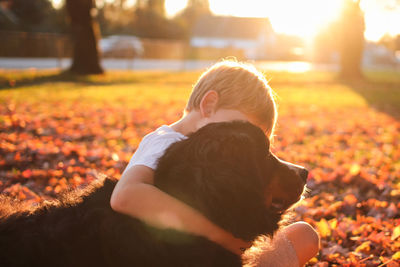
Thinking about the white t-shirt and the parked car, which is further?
the parked car

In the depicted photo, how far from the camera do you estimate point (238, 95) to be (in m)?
2.25

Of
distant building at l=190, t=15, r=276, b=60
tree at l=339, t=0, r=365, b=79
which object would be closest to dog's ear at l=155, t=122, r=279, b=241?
tree at l=339, t=0, r=365, b=79

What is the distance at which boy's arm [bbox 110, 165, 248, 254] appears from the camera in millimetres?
1933

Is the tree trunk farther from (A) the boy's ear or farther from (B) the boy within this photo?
(A) the boy's ear

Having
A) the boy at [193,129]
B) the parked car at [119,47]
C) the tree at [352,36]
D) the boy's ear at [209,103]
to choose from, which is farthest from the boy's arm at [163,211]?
the parked car at [119,47]

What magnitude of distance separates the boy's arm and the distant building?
74.6m

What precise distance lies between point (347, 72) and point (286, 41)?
197 ft

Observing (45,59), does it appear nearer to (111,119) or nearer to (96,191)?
(111,119)

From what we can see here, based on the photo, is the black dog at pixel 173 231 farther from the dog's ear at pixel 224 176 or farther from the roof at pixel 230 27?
the roof at pixel 230 27

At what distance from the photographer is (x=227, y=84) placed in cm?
228

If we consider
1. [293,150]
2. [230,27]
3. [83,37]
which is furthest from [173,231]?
[230,27]

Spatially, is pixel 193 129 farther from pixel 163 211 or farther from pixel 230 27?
pixel 230 27

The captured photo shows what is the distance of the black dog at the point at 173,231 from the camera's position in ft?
5.96

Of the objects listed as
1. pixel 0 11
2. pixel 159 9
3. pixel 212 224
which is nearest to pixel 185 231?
pixel 212 224
